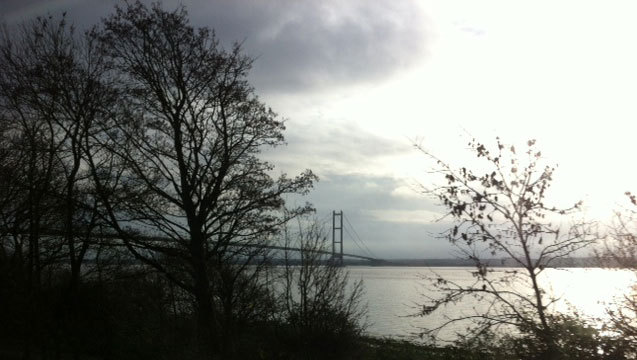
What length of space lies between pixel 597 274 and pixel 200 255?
38.5ft

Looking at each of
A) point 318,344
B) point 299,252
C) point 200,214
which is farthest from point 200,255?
point 318,344

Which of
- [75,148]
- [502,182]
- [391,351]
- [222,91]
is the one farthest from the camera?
[391,351]

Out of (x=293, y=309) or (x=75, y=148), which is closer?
(x=75, y=148)

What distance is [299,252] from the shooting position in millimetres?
16734

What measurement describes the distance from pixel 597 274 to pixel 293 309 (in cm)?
918

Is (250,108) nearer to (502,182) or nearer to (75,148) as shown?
(75,148)

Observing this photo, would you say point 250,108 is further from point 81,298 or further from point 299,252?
point 81,298

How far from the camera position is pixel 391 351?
21.5 m

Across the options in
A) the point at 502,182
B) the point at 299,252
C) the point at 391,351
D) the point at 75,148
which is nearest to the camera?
the point at 502,182

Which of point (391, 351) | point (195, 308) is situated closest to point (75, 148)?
point (195, 308)

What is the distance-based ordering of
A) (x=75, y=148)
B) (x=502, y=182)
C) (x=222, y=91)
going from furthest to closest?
1. (x=222, y=91)
2. (x=75, y=148)
3. (x=502, y=182)

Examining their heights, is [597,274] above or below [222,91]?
below

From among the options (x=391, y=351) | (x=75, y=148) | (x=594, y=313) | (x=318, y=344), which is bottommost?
(x=391, y=351)

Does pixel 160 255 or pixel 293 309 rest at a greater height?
pixel 160 255
